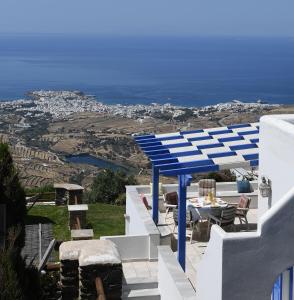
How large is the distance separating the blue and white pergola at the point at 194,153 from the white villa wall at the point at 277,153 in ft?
4.27

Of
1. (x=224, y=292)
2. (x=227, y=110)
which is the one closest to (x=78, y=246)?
(x=224, y=292)

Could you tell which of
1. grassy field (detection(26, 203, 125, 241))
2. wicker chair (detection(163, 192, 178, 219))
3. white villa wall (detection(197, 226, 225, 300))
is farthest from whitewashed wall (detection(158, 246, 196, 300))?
grassy field (detection(26, 203, 125, 241))

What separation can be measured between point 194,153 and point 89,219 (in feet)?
16.4

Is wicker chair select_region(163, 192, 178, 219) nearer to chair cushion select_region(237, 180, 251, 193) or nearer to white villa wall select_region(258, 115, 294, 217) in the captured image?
chair cushion select_region(237, 180, 251, 193)

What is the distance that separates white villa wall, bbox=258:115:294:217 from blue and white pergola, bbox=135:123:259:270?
4.27 feet

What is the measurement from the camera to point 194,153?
335 inches

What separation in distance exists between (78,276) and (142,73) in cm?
17709

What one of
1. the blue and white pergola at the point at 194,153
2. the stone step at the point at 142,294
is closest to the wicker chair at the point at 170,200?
the blue and white pergola at the point at 194,153

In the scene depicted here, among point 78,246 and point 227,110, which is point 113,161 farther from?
point 78,246

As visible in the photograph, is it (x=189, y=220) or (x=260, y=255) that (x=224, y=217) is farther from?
(x=260, y=255)

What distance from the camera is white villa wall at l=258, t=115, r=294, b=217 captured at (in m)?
5.71

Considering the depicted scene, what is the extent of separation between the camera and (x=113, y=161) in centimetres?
5366

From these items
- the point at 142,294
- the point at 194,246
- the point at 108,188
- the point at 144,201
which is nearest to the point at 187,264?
the point at 194,246

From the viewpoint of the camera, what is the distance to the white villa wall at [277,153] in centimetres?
571
